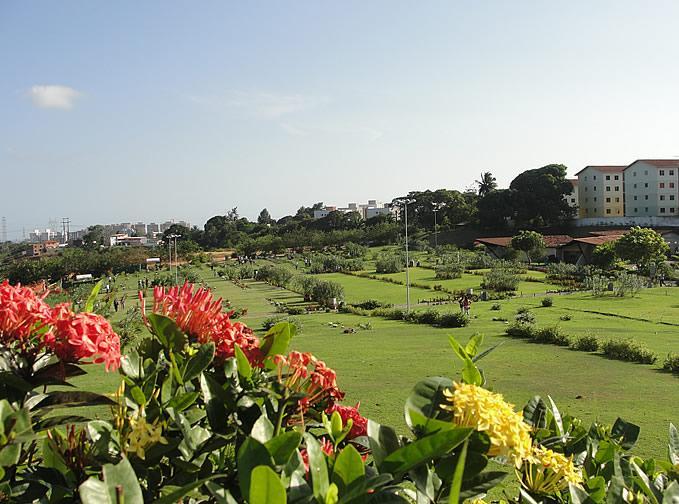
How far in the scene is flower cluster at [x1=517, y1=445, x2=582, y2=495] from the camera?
43.2 inches

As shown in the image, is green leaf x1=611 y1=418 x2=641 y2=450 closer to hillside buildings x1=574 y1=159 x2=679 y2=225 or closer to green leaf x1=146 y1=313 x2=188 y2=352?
green leaf x1=146 y1=313 x2=188 y2=352

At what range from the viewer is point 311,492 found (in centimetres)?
87

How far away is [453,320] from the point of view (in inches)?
714

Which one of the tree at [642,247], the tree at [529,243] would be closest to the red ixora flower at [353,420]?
the tree at [642,247]

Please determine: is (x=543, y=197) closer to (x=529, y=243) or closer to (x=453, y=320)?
(x=529, y=243)

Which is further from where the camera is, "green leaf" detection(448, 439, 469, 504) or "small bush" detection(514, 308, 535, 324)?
"small bush" detection(514, 308, 535, 324)

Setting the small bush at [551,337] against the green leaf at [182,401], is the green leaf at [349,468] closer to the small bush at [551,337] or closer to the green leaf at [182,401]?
the green leaf at [182,401]

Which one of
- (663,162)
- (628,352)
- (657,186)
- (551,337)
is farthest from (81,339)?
(663,162)

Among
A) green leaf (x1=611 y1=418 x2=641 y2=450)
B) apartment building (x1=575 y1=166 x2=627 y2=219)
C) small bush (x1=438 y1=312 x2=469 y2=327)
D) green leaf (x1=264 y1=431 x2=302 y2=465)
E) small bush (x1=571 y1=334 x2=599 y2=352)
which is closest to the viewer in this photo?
green leaf (x1=264 y1=431 x2=302 y2=465)

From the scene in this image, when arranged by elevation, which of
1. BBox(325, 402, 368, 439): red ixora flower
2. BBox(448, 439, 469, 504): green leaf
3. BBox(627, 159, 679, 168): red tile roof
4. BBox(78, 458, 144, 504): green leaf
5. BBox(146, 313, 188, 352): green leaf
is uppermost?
BBox(627, 159, 679, 168): red tile roof

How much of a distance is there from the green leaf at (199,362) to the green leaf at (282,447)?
12.0 inches

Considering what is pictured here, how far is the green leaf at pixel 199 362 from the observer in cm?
110

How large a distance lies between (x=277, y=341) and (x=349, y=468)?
427 millimetres

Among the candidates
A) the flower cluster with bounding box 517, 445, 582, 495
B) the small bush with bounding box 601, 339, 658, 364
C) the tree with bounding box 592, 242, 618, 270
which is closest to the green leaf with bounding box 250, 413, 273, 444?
the flower cluster with bounding box 517, 445, 582, 495
